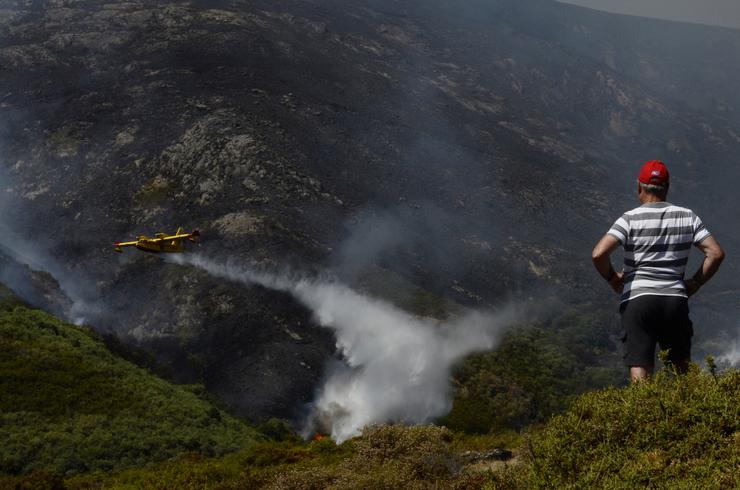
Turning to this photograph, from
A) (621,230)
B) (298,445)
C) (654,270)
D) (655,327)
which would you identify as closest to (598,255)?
(621,230)

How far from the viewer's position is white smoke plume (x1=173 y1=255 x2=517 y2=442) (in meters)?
53.3

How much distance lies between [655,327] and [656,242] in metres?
0.91

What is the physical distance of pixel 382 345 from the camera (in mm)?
61188

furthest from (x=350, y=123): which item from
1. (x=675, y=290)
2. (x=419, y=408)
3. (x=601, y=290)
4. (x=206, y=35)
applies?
(x=675, y=290)

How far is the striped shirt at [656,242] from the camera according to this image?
8273mm

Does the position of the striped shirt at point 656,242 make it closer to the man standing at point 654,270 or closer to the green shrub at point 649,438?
the man standing at point 654,270

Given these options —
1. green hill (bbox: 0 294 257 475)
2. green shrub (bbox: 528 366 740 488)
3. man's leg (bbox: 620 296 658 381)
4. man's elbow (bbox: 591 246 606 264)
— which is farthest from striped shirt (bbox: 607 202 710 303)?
green hill (bbox: 0 294 257 475)

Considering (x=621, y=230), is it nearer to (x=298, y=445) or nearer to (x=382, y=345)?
(x=298, y=445)

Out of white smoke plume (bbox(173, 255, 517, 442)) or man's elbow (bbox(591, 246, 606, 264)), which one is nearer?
man's elbow (bbox(591, 246, 606, 264))

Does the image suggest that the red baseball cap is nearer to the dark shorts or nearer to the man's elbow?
the man's elbow

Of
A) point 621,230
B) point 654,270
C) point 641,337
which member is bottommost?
point 641,337

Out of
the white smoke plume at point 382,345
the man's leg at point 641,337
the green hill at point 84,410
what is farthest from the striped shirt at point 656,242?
the white smoke plume at point 382,345

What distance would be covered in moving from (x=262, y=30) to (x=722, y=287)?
7121 cm

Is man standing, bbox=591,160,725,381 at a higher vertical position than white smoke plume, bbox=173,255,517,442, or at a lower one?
higher
